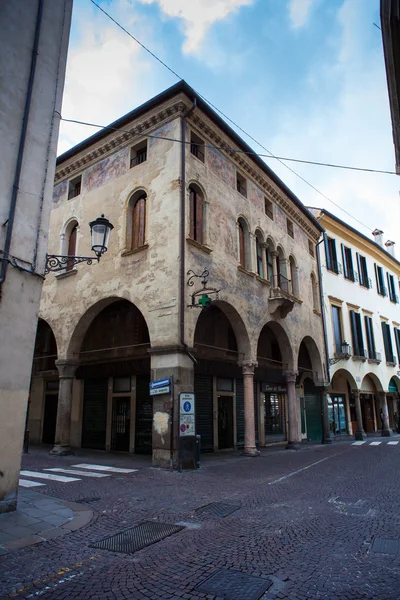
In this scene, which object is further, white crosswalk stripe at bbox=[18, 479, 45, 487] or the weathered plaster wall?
white crosswalk stripe at bbox=[18, 479, 45, 487]

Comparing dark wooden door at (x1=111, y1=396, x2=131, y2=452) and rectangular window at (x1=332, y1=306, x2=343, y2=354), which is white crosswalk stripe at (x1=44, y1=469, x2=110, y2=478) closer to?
dark wooden door at (x1=111, y1=396, x2=131, y2=452)

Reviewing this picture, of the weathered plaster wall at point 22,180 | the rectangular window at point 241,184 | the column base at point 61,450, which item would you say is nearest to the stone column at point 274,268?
the rectangular window at point 241,184

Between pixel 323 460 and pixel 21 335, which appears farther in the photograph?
pixel 323 460

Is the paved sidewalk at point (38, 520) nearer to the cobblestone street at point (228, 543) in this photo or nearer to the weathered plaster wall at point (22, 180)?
the cobblestone street at point (228, 543)

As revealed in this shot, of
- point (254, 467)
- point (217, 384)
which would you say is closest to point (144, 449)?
point (217, 384)

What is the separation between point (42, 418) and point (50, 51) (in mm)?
15538

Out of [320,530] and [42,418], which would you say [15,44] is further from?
[42,418]

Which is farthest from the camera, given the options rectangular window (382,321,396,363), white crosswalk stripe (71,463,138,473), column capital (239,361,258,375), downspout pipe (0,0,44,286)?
rectangular window (382,321,396,363)

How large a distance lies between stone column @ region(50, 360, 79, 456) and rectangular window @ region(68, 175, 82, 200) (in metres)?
6.87

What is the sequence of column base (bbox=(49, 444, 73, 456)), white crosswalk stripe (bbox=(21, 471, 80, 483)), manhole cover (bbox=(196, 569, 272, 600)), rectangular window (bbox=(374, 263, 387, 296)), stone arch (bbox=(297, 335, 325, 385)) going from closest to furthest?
1. manhole cover (bbox=(196, 569, 272, 600))
2. white crosswalk stripe (bbox=(21, 471, 80, 483))
3. column base (bbox=(49, 444, 73, 456))
4. stone arch (bbox=(297, 335, 325, 385))
5. rectangular window (bbox=(374, 263, 387, 296))

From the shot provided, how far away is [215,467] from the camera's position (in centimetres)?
1110

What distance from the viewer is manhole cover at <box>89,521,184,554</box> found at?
4617 millimetres

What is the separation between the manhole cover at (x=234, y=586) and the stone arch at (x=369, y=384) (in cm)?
2355

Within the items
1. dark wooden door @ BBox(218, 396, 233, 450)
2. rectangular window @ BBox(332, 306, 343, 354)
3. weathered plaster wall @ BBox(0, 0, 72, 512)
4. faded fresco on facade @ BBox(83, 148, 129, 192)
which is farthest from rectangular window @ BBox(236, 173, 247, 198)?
rectangular window @ BBox(332, 306, 343, 354)
